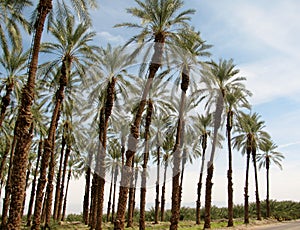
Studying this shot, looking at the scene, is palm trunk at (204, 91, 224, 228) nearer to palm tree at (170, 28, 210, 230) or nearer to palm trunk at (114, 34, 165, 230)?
palm tree at (170, 28, 210, 230)

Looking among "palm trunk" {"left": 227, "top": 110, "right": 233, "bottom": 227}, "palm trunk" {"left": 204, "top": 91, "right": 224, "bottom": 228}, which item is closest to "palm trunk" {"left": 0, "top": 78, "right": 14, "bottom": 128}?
"palm trunk" {"left": 204, "top": 91, "right": 224, "bottom": 228}

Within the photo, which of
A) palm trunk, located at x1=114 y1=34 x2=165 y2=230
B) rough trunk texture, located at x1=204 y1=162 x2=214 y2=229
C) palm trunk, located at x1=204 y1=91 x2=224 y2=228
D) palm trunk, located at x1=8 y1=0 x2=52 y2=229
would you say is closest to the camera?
palm trunk, located at x1=8 y1=0 x2=52 y2=229

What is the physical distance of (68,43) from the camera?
22.5m

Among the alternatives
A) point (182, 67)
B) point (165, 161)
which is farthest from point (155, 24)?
point (165, 161)

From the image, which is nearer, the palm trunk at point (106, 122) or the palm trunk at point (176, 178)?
the palm trunk at point (176, 178)

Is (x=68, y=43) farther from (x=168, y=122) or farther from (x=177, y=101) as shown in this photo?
(x=168, y=122)

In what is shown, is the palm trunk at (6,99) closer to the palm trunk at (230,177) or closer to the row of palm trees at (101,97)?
the row of palm trees at (101,97)

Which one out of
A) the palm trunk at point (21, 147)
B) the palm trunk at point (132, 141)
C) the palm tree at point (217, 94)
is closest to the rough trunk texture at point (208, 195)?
the palm tree at point (217, 94)

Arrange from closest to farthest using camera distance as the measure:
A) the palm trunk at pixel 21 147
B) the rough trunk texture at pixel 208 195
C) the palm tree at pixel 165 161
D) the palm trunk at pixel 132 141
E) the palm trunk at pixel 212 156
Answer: the palm trunk at pixel 21 147 < the palm trunk at pixel 132 141 < the rough trunk texture at pixel 208 195 < the palm trunk at pixel 212 156 < the palm tree at pixel 165 161

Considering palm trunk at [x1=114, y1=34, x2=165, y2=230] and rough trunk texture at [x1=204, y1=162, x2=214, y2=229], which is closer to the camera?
palm trunk at [x1=114, y1=34, x2=165, y2=230]

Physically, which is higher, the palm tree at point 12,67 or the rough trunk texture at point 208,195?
the palm tree at point 12,67

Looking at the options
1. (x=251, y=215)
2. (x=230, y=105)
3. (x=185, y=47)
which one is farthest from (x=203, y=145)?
(x=185, y=47)

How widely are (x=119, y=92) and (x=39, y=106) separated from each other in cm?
696

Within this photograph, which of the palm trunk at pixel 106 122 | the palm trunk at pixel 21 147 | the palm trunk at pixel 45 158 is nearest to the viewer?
the palm trunk at pixel 21 147
